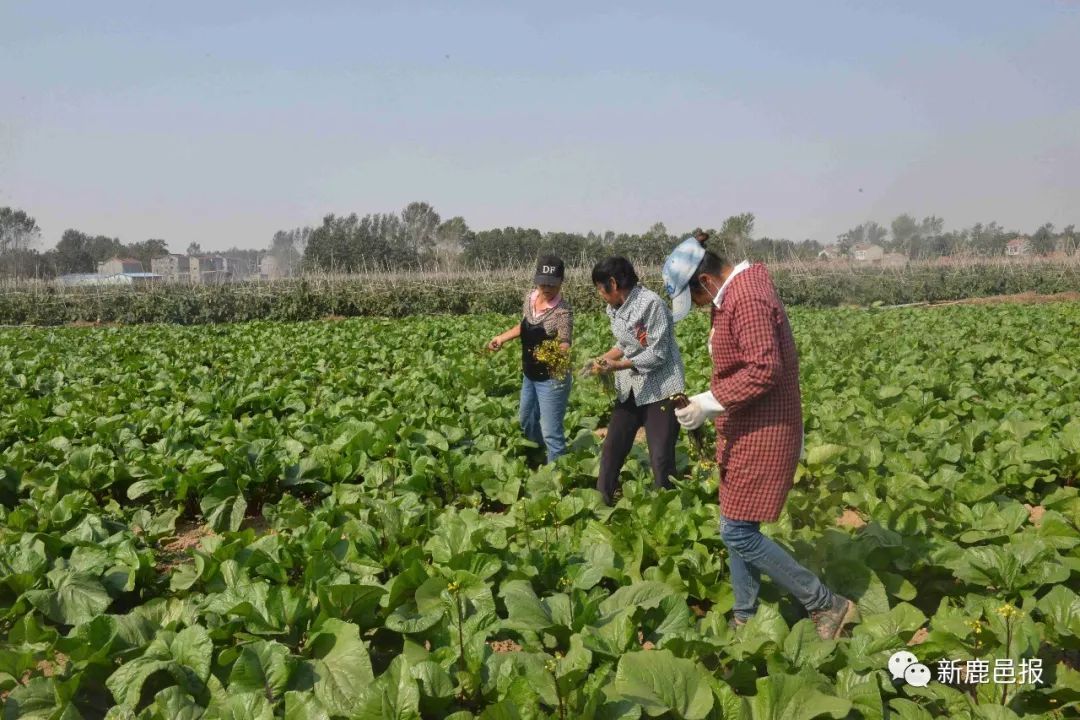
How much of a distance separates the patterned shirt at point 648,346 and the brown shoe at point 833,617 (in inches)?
62.6

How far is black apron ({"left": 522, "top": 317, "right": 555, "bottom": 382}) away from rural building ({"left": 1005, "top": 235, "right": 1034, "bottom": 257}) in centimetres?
5205

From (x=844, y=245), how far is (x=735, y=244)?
9038mm

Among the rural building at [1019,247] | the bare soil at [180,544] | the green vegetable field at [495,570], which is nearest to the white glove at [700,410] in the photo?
the green vegetable field at [495,570]

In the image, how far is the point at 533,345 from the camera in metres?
5.78

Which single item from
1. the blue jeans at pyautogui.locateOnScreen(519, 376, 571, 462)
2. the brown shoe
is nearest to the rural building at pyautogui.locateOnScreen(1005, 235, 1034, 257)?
the blue jeans at pyautogui.locateOnScreen(519, 376, 571, 462)

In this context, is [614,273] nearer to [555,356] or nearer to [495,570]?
[555,356]

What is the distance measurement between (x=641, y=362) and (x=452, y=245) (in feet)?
208

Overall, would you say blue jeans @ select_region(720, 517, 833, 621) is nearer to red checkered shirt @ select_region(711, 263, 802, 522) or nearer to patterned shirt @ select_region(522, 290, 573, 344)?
red checkered shirt @ select_region(711, 263, 802, 522)

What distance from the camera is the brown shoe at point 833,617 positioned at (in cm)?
330

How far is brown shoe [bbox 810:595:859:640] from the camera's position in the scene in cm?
330

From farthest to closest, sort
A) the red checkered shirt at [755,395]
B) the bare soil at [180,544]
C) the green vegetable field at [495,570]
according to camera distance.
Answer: the bare soil at [180,544]
the red checkered shirt at [755,395]
the green vegetable field at [495,570]

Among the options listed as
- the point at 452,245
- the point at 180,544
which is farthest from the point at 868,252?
the point at 180,544

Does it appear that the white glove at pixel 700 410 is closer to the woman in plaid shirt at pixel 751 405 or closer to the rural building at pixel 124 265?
the woman in plaid shirt at pixel 751 405

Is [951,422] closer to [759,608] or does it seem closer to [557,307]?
[557,307]
